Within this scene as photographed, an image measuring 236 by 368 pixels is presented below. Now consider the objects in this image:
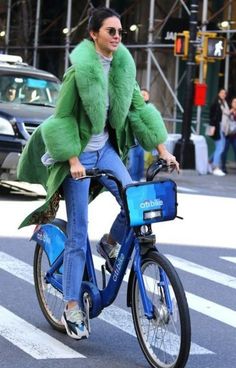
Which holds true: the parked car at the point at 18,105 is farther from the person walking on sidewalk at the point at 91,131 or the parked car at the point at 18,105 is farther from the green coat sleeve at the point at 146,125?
the green coat sleeve at the point at 146,125

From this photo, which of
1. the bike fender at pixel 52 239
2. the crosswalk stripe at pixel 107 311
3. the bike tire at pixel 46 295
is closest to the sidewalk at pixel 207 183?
the crosswalk stripe at pixel 107 311

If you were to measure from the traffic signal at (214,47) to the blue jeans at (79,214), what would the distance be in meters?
15.2

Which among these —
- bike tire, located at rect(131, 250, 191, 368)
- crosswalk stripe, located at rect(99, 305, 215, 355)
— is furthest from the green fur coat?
crosswalk stripe, located at rect(99, 305, 215, 355)

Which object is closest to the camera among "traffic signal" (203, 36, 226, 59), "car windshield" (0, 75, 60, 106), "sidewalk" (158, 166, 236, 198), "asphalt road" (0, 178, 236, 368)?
"asphalt road" (0, 178, 236, 368)

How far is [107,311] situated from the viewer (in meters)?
6.79

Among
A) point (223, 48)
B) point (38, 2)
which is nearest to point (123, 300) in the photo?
point (223, 48)

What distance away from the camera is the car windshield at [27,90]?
47.0ft

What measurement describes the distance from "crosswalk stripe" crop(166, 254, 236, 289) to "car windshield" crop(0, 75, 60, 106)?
5.88 metres

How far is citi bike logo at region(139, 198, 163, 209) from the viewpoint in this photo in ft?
17.1

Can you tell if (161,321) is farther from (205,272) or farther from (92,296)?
(205,272)

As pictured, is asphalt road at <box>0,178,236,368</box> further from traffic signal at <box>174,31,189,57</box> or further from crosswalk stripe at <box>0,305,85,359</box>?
traffic signal at <box>174,31,189,57</box>

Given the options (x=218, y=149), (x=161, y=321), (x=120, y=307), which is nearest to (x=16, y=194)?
(x=120, y=307)

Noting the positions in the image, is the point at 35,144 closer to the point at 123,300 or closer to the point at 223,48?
the point at 123,300

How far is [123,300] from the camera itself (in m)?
7.19
